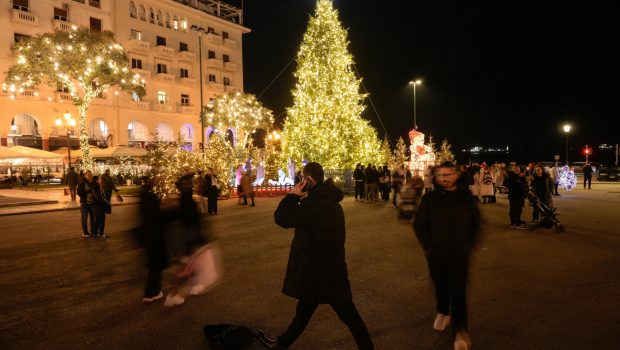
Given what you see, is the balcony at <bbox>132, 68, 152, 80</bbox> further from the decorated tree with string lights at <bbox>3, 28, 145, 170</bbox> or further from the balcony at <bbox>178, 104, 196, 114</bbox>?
the decorated tree with string lights at <bbox>3, 28, 145, 170</bbox>

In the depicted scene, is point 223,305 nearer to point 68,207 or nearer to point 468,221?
point 468,221

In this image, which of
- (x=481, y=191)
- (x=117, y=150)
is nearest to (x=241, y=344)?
(x=481, y=191)

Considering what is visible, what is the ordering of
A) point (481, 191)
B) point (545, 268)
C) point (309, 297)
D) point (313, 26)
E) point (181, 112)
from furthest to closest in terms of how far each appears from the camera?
point (181, 112) → point (313, 26) → point (481, 191) → point (545, 268) → point (309, 297)

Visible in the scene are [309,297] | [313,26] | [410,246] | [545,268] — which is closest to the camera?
[309,297]

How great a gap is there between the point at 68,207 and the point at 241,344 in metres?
17.6

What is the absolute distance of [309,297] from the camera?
364 cm

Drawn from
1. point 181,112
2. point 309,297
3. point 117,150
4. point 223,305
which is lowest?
point 223,305

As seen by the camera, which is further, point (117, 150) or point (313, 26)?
point (117, 150)

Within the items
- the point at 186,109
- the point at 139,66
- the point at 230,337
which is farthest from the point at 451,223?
the point at 186,109

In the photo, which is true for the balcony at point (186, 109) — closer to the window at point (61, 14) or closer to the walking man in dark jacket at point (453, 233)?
the window at point (61, 14)

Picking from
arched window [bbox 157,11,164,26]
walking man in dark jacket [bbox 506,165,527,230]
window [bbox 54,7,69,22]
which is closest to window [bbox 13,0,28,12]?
window [bbox 54,7,69,22]

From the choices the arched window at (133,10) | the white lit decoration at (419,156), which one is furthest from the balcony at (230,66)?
the white lit decoration at (419,156)

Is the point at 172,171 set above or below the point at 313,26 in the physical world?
below

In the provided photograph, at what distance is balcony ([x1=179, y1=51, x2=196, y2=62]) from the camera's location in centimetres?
4565
